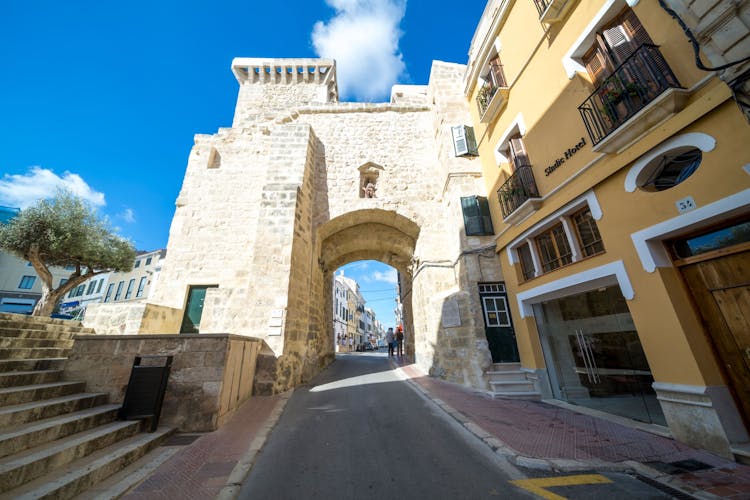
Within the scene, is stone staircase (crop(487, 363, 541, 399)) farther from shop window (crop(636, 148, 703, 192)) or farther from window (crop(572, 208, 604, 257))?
shop window (crop(636, 148, 703, 192))

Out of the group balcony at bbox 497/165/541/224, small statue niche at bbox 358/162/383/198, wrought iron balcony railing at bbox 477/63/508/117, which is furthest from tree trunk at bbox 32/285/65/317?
wrought iron balcony railing at bbox 477/63/508/117

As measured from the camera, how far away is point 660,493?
2.40m

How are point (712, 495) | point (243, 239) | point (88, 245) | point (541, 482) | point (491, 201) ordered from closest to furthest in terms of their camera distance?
point (712, 495) < point (541, 482) < point (491, 201) < point (243, 239) < point (88, 245)

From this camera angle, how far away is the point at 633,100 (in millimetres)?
4082

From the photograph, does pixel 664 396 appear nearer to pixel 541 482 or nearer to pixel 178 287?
pixel 541 482

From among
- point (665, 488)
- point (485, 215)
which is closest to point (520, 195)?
point (485, 215)

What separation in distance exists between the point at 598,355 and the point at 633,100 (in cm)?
466

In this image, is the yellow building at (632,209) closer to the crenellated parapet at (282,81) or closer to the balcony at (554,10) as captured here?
the balcony at (554,10)

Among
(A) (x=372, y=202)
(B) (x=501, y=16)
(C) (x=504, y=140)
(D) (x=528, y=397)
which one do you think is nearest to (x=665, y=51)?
(C) (x=504, y=140)

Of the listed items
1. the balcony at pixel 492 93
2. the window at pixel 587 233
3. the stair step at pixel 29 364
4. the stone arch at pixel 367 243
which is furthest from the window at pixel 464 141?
the stair step at pixel 29 364

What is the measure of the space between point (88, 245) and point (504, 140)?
15.8m

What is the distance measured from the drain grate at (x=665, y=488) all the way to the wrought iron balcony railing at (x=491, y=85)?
826 cm

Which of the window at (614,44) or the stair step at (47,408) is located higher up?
the window at (614,44)

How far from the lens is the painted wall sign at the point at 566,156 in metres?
4.89
